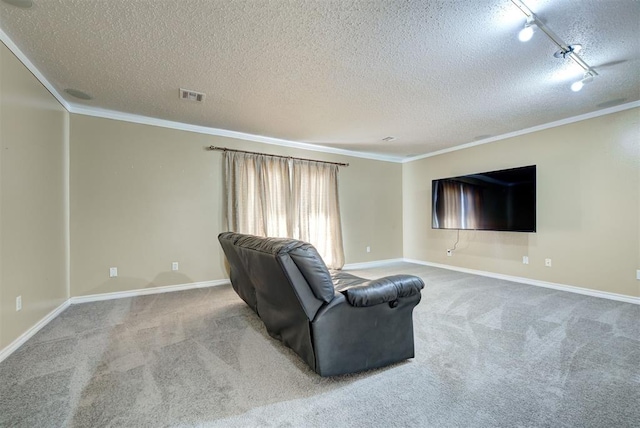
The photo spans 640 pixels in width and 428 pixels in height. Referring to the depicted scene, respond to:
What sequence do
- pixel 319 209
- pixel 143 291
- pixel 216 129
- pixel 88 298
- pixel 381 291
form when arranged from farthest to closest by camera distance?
1. pixel 319 209
2. pixel 216 129
3. pixel 143 291
4. pixel 88 298
5. pixel 381 291

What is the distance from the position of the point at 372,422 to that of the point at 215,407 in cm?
88

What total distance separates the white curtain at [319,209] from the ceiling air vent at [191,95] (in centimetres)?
208

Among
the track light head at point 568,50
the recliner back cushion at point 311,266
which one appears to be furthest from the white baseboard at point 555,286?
the recliner back cushion at point 311,266

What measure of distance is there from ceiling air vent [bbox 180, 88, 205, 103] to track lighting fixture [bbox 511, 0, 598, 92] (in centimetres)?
295

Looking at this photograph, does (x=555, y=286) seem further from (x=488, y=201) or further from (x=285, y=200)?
(x=285, y=200)

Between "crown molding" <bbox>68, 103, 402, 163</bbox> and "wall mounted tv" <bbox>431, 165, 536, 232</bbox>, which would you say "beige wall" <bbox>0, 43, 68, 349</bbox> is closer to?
"crown molding" <bbox>68, 103, 402, 163</bbox>

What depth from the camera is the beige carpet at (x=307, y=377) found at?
1.50m

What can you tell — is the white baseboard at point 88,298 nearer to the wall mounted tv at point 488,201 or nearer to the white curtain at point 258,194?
the white curtain at point 258,194

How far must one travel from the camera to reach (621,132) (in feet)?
11.6

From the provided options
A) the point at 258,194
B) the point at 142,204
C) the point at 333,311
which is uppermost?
the point at 258,194

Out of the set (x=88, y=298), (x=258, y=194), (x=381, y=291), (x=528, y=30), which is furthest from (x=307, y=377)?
(x=88, y=298)

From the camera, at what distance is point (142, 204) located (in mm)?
3850

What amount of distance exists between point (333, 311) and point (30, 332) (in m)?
2.80

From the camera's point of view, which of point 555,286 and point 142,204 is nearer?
point 142,204
